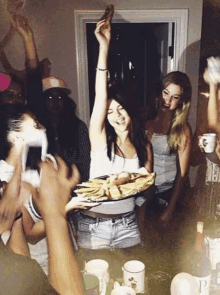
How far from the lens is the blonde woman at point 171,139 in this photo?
1269mm

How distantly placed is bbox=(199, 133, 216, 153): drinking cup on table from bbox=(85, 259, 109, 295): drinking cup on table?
737mm

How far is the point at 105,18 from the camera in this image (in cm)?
115

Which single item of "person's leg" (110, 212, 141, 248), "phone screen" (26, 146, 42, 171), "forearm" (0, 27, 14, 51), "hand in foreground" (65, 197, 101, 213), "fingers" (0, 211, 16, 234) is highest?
"forearm" (0, 27, 14, 51)

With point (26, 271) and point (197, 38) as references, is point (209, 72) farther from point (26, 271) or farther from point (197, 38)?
point (26, 271)

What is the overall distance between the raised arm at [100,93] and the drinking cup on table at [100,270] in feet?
1.78

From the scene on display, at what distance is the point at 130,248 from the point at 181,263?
29 cm

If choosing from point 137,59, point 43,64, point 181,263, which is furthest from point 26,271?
point 137,59

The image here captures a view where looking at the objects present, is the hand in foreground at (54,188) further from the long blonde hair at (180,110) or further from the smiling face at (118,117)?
the long blonde hair at (180,110)

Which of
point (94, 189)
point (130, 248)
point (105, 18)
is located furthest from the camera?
point (130, 248)

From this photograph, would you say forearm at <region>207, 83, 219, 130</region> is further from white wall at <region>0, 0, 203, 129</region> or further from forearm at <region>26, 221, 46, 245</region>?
forearm at <region>26, 221, 46, 245</region>

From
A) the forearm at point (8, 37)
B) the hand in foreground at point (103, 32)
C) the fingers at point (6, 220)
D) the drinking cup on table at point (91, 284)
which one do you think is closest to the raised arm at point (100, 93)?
the hand in foreground at point (103, 32)

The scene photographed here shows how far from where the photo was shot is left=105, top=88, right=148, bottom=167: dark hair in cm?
121

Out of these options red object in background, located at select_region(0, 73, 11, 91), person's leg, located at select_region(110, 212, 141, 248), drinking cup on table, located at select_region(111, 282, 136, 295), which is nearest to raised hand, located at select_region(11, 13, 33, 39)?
red object in background, located at select_region(0, 73, 11, 91)

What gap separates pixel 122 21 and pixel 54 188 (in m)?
0.77
